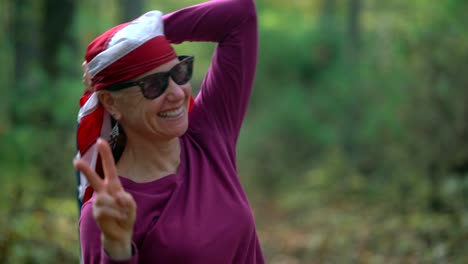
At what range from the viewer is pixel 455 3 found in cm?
815

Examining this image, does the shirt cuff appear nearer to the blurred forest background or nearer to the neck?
the neck

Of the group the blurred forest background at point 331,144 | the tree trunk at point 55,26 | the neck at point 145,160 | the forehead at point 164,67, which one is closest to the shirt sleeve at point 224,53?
the neck at point 145,160

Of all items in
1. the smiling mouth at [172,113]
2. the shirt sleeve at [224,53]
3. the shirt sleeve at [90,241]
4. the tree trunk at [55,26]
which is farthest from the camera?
the tree trunk at [55,26]

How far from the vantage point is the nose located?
8.55 feet

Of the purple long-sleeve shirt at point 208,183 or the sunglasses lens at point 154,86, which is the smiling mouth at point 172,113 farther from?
the purple long-sleeve shirt at point 208,183

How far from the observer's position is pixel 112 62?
2559mm

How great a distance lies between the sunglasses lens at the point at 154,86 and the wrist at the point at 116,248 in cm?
57

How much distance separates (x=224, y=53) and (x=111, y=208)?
1034 millimetres

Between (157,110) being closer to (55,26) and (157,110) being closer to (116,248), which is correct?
(116,248)

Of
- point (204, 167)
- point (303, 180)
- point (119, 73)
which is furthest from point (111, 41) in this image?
point (303, 180)

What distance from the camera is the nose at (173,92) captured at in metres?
2.61

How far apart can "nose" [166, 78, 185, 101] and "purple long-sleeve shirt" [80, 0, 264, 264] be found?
0.96 feet

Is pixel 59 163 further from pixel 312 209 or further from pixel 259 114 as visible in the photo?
pixel 259 114

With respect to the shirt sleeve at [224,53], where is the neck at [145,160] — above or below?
below
